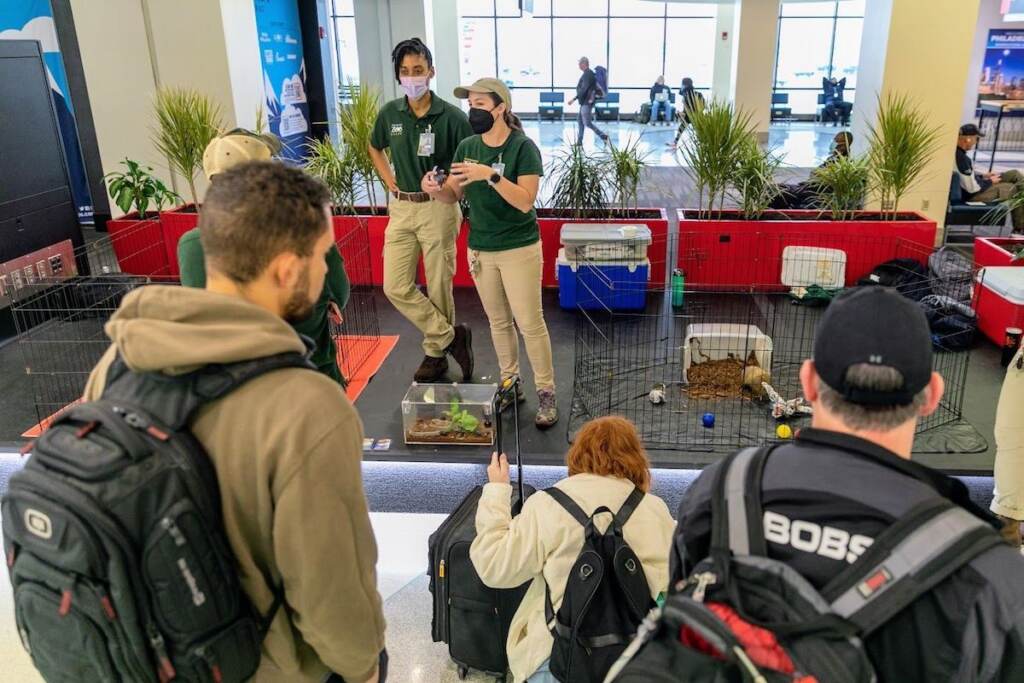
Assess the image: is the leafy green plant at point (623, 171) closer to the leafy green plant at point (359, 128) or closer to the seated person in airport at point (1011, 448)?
the leafy green plant at point (359, 128)

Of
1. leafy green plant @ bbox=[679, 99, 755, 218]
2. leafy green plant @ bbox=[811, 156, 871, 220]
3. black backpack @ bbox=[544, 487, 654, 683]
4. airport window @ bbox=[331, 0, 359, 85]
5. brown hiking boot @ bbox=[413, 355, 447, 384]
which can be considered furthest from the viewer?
airport window @ bbox=[331, 0, 359, 85]

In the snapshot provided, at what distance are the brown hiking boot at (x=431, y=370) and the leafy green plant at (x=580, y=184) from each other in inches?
79.4

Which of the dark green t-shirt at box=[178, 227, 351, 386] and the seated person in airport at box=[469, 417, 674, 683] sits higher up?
the dark green t-shirt at box=[178, 227, 351, 386]

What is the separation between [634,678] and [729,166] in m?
4.90

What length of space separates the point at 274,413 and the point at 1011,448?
103 inches

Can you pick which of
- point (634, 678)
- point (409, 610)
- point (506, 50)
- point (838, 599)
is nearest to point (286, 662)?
point (634, 678)

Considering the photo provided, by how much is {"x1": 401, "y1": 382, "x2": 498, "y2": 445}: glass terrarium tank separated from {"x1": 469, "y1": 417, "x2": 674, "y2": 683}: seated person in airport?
1495mm

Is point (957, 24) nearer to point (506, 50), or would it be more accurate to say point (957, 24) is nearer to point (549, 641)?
point (549, 641)

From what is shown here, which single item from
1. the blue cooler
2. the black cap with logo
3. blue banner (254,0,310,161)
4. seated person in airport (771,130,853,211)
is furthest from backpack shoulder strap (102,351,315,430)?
blue banner (254,0,310,161)

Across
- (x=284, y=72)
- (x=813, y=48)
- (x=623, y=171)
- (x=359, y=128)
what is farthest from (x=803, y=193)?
(x=813, y=48)

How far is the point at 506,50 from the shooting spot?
19.4 meters

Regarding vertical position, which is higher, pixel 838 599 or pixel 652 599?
pixel 838 599

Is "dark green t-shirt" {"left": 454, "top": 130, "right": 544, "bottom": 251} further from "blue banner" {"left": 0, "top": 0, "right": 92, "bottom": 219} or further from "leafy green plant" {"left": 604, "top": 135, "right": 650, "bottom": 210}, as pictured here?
"blue banner" {"left": 0, "top": 0, "right": 92, "bottom": 219}

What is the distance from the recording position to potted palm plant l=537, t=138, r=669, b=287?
18.5 ft
